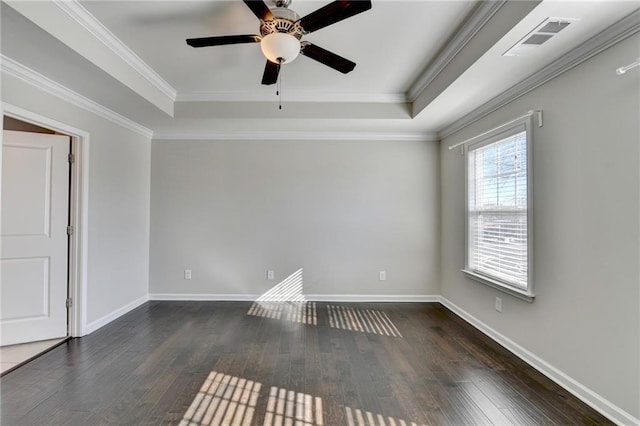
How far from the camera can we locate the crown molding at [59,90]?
234 centimetres

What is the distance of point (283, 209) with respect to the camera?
14.5 ft

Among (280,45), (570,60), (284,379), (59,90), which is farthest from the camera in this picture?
(59,90)

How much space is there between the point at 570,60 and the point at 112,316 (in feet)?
16.4

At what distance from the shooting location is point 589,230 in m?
2.07

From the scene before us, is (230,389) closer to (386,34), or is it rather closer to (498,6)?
(386,34)

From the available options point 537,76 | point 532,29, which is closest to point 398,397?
point 532,29

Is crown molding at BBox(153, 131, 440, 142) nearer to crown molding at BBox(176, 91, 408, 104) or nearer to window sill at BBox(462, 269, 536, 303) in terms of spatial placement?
crown molding at BBox(176, 91, 408, 104)

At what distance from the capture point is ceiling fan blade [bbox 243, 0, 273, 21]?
5.78ft

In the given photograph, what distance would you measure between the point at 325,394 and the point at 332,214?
258 cm

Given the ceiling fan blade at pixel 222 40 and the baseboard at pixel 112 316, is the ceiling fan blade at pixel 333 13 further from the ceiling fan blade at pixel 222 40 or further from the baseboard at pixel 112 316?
the baseboard at pixel 112 316

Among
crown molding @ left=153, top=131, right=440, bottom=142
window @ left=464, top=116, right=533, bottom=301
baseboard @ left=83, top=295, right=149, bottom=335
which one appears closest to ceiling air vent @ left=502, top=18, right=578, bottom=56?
window @ left=464, top=116, right=533, bottom=301

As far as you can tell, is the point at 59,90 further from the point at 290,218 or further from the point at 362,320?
the point at 362,320

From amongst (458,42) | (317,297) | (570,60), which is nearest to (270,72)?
(458,42)

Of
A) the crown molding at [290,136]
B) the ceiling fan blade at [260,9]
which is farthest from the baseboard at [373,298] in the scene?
the ceiling fan blade at [260,9]
